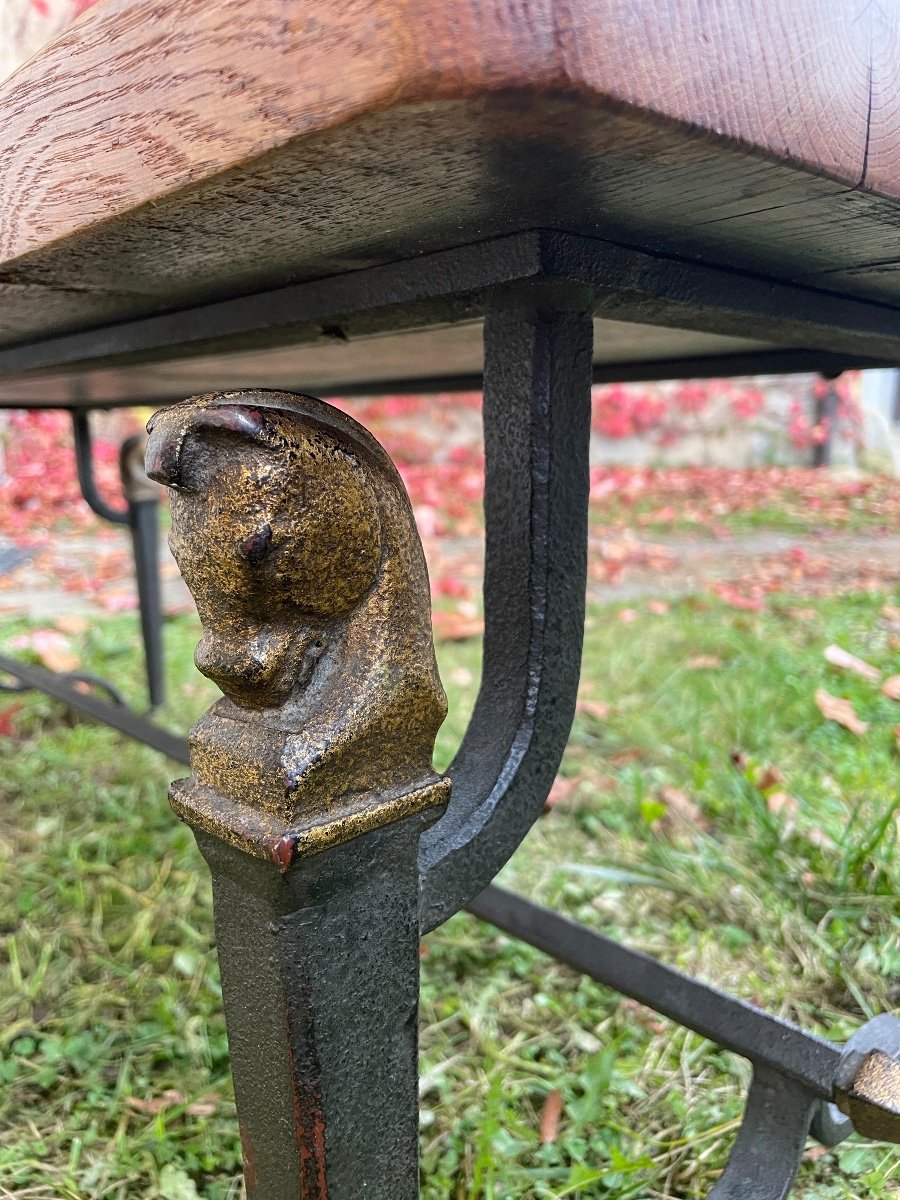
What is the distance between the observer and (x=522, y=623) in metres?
0.65

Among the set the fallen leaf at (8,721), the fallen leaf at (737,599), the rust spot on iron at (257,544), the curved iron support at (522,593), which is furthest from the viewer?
the fallen leaf at (737,599)

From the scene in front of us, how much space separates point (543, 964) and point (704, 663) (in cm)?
146

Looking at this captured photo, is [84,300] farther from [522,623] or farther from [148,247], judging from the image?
[522,623]

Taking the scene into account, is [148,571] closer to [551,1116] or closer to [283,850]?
[551,1116]

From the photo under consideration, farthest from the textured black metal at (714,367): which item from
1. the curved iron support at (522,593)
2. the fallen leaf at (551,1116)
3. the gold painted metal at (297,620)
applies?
the fallen leaf at (551,1116)

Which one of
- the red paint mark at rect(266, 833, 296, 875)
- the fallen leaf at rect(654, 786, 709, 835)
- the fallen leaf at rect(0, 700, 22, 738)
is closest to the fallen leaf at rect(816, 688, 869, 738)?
the fallen leaf at rect(654, 786, 709, 835)

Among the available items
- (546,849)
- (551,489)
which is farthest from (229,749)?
(546,849)

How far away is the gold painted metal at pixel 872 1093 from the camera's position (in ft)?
2.52

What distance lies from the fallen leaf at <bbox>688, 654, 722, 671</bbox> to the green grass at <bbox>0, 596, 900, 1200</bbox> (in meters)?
0.33

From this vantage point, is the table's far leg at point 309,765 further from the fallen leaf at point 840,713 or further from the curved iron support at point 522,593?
the fallen leaf at point 840,713

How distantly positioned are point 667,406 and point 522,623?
6.26 metres

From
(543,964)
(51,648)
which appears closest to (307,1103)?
(543,964)

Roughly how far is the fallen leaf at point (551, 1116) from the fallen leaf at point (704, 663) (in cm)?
169

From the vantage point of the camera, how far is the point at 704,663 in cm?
270
